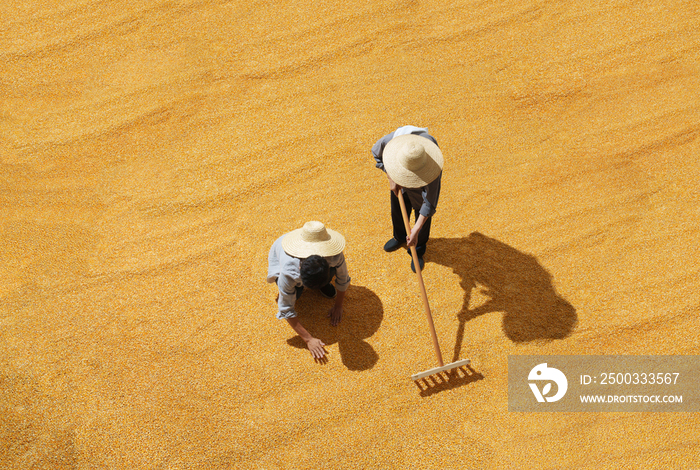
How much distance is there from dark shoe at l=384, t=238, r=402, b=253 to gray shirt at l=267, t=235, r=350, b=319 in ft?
2.26

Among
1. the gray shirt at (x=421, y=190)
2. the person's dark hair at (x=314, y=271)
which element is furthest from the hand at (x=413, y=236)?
the person's dark hair at (x=314, y=271)

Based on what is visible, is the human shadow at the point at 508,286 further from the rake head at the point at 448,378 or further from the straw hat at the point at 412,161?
the straw hat at the point at 412,161

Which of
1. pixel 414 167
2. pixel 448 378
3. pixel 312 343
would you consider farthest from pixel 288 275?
pixel 448 378

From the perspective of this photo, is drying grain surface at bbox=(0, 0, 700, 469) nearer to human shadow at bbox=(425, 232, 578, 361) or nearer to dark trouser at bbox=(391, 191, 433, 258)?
human shadow at bbox=(425, 232, 578, 361)

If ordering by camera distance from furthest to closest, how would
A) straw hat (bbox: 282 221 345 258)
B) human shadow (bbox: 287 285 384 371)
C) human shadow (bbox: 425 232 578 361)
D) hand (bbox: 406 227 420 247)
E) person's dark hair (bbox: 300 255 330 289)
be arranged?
human shadow (bbox: 425 232 578 361) < human shadow (bbox: 287 285 384 371) < hand (bbox: 406 227 420 247) < straw hat (bbox: 282 221 345 258) < person's dark hair (bbox: 300 255 330 289)

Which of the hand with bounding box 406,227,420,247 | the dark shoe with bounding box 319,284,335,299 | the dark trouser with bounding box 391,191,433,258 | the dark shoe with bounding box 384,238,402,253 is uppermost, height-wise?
the hand with bounding box 406,227,420,247

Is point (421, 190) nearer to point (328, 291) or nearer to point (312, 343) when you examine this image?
point (328, 291)

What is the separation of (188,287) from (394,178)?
1.74 meters

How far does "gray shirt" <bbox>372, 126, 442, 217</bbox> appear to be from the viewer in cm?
312

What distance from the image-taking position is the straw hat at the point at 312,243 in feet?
9.50

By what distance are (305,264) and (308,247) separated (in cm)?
20

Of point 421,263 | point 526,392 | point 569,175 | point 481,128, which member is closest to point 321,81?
point 481,128

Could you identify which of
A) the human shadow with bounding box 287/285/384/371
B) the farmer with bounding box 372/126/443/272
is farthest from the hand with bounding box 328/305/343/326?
the farmer with bounding box 372/126/443/272

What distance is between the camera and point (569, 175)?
13.8ft
